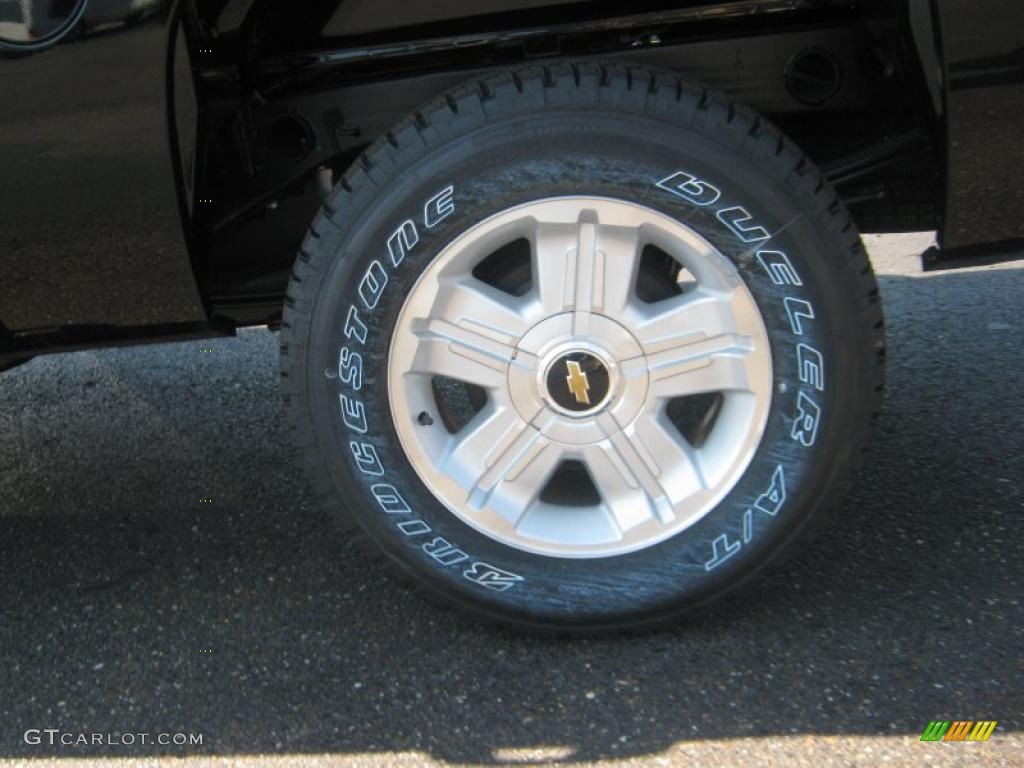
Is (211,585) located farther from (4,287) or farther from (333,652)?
(4,287)

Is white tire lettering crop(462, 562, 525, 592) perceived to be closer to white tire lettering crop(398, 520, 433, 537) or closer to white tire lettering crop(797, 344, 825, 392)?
white tire lettering crop(398, 520, 433, 537)

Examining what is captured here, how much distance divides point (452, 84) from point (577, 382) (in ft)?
2.31

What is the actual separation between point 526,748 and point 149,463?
169 centimetres

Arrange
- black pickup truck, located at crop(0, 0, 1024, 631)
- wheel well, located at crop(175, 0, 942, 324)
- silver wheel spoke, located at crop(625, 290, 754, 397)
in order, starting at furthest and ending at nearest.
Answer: wheel well, located at crop(175, 0, 942, 324)
silver wheel spoke, located at crop(625, 290, 754, 397)
black pickup truck, located at crop(0, 0, 1024, 631)

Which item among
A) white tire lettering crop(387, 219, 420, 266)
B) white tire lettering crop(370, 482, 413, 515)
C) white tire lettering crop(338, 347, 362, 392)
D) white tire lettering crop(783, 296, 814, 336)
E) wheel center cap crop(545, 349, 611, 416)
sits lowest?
white tire lettering crop(370, 482, 413, 515)

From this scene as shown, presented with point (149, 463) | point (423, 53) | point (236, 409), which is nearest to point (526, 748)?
point (423, 53)

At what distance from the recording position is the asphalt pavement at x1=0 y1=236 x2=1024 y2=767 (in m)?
1.84

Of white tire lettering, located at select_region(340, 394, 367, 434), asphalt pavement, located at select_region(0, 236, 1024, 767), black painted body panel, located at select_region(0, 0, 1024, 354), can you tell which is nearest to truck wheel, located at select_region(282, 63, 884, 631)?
white tire lettering, located at select_region(340, 394, 367, 434)

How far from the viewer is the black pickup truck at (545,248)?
1845mm

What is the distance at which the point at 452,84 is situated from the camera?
2.22 metres

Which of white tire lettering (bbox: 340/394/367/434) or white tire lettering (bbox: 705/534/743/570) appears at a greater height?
white tire lettering (bbox: 340/394/367/434)

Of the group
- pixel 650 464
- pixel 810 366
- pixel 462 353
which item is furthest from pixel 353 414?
pixel 810 366

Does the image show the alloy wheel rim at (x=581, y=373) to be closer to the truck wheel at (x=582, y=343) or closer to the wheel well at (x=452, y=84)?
the truck wheel at (x=582, y=343)

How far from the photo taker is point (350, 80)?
7.39 ft
